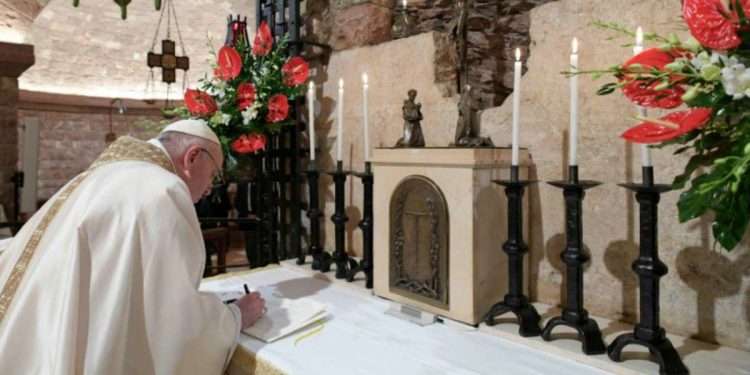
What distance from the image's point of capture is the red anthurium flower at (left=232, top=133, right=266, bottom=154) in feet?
8.00

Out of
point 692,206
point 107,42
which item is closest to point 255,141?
Result: point 692,206

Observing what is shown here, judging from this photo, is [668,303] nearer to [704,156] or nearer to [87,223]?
[704,156]

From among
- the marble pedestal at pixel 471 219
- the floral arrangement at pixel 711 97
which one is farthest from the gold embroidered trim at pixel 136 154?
the floral arrangement at pixel 711 97

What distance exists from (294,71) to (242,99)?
370mm

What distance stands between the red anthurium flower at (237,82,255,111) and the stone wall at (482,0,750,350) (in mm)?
1201

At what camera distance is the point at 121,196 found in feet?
4.91

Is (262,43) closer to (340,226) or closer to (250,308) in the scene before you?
(340,226)

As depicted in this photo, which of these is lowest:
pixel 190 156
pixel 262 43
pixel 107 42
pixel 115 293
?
pixel 115 293

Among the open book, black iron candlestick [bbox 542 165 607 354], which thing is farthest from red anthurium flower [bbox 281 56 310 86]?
black iron candlestick [bbox 542 165 607 354]

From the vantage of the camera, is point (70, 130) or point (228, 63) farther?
point (70, 130)

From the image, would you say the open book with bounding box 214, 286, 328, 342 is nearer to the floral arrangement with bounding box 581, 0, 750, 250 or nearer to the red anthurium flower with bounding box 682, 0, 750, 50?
the floral arrangement with bounding box 581, 0, 750, 250

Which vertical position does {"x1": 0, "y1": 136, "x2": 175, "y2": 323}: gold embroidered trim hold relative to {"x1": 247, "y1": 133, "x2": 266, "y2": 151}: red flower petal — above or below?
below

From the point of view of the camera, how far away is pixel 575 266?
1.54 meters

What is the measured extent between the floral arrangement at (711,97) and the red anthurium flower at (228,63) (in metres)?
1.90
